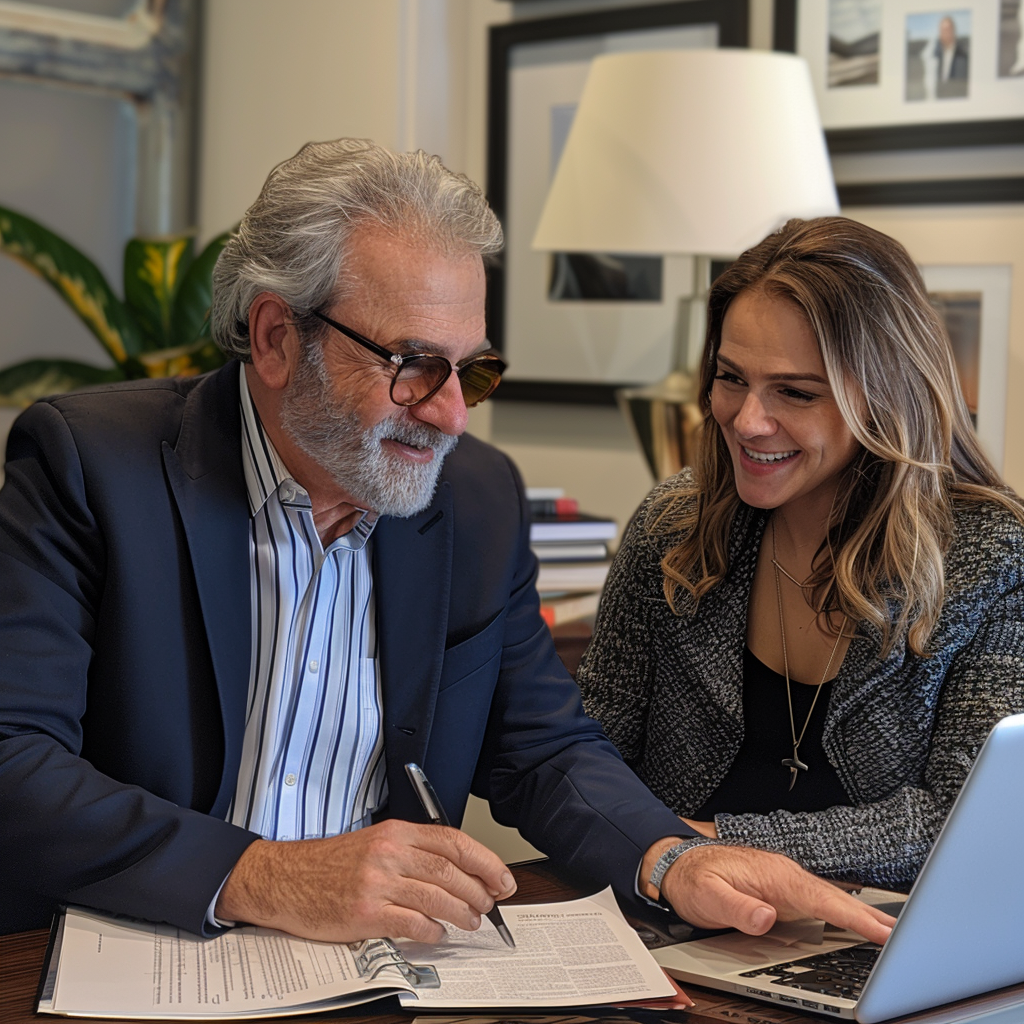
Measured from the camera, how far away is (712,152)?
2350mm

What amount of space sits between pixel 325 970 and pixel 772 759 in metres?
0.73

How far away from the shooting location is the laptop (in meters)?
0.90

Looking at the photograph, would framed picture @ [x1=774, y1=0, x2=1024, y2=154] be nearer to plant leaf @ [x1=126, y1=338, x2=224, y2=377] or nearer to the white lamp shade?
the white lamp shade

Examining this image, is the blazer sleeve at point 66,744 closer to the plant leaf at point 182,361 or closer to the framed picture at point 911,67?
the plant leaf at point 182,361

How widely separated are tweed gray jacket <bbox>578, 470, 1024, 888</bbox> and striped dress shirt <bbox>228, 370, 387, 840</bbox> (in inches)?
14.7

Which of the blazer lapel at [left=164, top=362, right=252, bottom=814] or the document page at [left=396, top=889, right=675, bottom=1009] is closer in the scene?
the document page at [left=396, top=889, right=675, bottom=1009]

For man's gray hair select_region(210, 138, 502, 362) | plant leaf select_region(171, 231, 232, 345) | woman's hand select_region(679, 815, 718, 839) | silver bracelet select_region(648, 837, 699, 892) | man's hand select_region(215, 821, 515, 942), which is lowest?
woman's hand select_region(679, 815, 718, 839)

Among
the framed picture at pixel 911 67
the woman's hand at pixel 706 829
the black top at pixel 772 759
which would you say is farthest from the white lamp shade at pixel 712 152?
the woman's hand at pixel 706 829

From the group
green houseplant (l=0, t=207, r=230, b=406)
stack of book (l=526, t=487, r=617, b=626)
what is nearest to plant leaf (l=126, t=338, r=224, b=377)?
green houseplant (l=0, t=207, r=230, b=406)

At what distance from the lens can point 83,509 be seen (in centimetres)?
134

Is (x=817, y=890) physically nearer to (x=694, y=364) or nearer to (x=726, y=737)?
(x=726, y=737)

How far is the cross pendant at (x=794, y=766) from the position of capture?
1.57 m

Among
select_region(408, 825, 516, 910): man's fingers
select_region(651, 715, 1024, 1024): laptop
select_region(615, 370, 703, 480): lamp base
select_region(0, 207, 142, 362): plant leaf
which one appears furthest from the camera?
select_region(0, 207, 142, 362): plant leaf

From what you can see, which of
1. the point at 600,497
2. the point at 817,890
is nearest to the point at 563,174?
the point at 600,497
